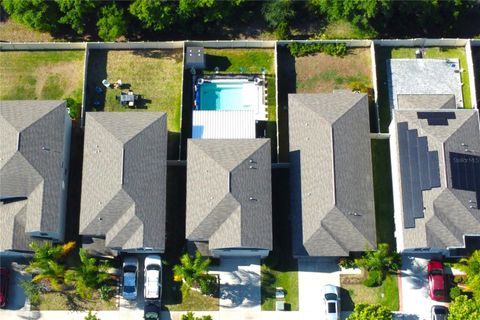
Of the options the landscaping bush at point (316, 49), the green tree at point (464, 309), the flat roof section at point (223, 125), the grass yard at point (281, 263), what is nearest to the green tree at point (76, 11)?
the flat roof section at point (223, 125)

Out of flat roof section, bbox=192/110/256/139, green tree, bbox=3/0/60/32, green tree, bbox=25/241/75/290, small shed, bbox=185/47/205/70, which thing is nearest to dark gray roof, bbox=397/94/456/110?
flat roof section, bbox=192/110/256/139

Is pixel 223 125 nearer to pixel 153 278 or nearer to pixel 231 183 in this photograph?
pixel 231 183

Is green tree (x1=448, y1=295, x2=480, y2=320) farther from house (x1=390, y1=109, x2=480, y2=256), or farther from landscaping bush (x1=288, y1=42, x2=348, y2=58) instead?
landscaping bush (x1=288, y1=42, x2=348, y2=58)

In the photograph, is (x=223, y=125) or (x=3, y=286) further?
(x=223, y=125)

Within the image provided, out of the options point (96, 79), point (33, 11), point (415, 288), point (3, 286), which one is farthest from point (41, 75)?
point (415, 288)

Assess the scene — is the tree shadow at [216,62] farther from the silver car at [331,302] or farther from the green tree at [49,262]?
the silver car at [331,302]

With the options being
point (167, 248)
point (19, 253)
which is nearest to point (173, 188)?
point (167, 248)
